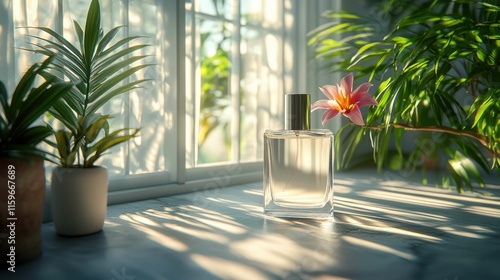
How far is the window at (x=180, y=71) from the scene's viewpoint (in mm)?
994

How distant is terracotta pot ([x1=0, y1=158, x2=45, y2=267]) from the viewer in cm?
62

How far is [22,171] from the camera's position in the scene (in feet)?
2.09

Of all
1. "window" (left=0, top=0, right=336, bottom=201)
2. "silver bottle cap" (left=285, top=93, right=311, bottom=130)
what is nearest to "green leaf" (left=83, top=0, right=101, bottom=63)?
"window" (left=0, top=0, right=336, bottom=201)

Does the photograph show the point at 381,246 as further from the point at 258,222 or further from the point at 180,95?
the point at 180,95

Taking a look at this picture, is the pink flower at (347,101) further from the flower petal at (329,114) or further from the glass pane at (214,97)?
the glass pane at (214,97)

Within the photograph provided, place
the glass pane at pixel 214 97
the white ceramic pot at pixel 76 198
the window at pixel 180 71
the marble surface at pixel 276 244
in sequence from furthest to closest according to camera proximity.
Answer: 1. the glass pane at pixel 214 97
2. the window at pixel 180 71
3. the white ceramic pot at pixel 76 198
4. the marble surface at pixel 276 244

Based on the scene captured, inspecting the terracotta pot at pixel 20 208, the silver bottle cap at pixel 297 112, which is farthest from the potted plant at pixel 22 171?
the silver bottle cap at pixel 297 112

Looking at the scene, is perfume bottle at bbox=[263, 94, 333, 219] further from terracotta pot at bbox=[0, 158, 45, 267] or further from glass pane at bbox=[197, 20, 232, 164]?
glass pane at bbox=[197, 20, 232, 164]

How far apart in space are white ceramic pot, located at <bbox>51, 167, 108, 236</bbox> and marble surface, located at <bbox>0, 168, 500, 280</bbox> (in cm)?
2

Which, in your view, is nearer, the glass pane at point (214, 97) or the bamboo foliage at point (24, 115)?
the bamboo foliage at point (24, 115)

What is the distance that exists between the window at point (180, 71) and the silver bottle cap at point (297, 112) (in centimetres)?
37

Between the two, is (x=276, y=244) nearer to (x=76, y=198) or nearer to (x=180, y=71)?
(x=76, y=198)

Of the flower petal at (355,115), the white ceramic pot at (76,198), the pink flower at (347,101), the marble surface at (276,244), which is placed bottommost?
the marble surface at (276,244)

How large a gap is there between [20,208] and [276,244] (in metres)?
0.40
